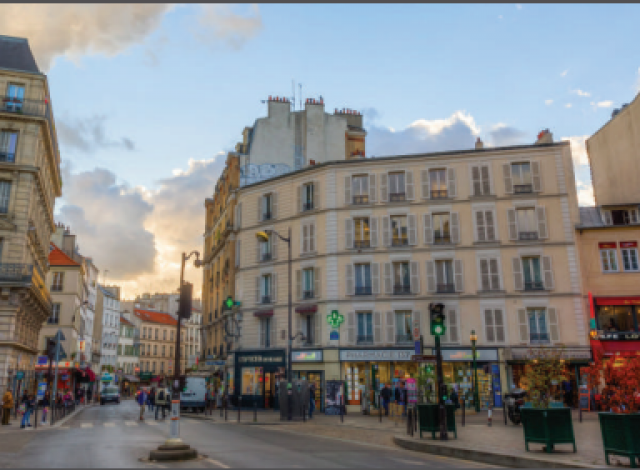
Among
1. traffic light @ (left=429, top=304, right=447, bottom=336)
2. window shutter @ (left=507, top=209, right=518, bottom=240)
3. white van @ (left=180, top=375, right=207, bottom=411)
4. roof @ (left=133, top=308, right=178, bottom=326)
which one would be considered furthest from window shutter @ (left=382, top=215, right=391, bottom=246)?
roof @ (left=133, top=308, right=178, bottom=326)

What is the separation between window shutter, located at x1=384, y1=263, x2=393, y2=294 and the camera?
1228 inches

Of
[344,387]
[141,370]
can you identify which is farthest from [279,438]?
[141,370]

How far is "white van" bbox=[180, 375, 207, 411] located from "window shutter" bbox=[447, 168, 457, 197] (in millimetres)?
18210

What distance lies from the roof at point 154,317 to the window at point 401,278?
2479 inches

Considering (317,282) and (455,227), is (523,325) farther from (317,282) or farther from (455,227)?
(317,282)

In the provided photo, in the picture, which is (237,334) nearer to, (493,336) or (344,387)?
(344,387)

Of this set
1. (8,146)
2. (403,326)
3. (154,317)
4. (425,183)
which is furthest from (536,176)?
(154,317)

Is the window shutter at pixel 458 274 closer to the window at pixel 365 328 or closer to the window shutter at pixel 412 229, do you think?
the window shutter at pixel 412 229

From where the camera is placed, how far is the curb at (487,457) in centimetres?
1014

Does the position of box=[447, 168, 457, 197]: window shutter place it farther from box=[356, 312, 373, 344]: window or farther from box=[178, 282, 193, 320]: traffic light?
box=[178, 282, 193, 320]: traffic light

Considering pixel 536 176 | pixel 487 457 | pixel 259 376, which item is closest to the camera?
pixel 487 457

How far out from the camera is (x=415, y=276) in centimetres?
3092

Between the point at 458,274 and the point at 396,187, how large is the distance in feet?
20.7

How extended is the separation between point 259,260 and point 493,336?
49.3ft
